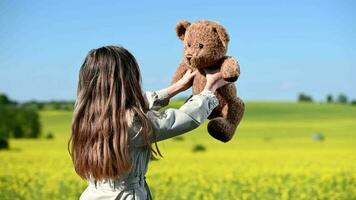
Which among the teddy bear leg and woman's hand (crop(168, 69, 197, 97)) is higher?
woman's hand (crop(168, 69, 197, 97))

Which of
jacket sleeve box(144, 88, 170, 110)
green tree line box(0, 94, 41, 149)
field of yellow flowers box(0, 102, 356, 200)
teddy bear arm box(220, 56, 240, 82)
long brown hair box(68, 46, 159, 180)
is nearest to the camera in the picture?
long brown hair box(68, 46, 159, 180)

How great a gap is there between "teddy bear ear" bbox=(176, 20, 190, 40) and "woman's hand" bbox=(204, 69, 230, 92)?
21 cm

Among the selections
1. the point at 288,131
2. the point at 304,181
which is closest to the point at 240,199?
the point at 304,181

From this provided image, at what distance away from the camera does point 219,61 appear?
2709 mm

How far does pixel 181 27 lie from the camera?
280cm

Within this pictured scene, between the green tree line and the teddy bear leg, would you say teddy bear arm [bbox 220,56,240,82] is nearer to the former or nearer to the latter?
the teddy bear leg

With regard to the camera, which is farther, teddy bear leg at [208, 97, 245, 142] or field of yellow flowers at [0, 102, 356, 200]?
field of yellow flowers at [0, 102, 356, 200]

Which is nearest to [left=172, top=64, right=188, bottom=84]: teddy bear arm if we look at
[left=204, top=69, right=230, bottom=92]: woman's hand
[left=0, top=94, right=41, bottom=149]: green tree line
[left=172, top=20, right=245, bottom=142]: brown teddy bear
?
[left=172, top=20, right=245, bottom=142]: brown teddy bear

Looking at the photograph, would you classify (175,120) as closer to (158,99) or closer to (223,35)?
(158,99)

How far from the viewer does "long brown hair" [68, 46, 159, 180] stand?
2.50 m

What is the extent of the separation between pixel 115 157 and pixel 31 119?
15255 millimetres

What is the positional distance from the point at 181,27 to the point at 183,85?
212 mm

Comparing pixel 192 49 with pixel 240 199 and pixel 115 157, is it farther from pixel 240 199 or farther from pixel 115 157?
pixel 240 199

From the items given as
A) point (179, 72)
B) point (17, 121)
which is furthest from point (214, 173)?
point (17, 121)
